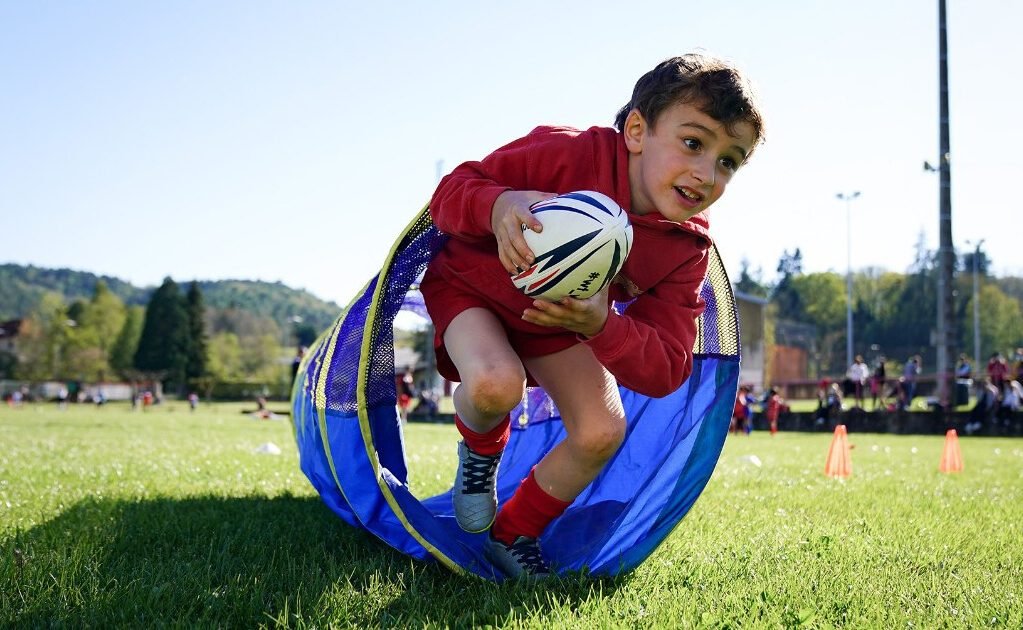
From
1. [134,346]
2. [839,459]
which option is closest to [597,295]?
[839,459]

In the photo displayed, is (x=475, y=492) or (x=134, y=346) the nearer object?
(x=475, y=492)

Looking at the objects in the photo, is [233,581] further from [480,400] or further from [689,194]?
[689,194]

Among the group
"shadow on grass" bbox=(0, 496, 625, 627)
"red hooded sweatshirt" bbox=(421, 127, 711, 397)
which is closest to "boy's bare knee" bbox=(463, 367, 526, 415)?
"red hooded sweatshirt" bbox=(421, 127, 711, 397)

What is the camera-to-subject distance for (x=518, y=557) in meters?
3.18

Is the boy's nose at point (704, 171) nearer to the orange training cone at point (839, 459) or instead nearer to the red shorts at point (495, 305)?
the red shorts at point (495, 305)

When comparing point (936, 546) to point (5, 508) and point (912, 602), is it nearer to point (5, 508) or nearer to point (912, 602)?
point (912, 602)

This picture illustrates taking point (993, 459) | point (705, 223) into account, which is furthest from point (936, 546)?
point (993, 459)

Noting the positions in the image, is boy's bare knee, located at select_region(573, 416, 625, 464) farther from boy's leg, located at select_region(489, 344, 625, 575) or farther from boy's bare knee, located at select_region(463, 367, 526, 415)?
boy's bare knee, located at select_region(463, 367, 526, 415)

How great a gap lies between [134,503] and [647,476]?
2605 mm

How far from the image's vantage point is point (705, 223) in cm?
346

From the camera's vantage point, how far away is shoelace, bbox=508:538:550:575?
3154mm

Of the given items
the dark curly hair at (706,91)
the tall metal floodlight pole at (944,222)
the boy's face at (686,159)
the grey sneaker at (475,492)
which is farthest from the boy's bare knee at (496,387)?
the tall metal floodlight pole at (944,222)

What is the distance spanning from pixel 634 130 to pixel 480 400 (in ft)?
3.79

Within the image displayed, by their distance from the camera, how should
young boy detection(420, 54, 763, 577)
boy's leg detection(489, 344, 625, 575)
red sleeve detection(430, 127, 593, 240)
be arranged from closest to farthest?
young boy detection(420, 54, 763, 577) < red sleeve detection(430, 127, 593, 240) < boy's leg detection(489, 344, 625, 575)
